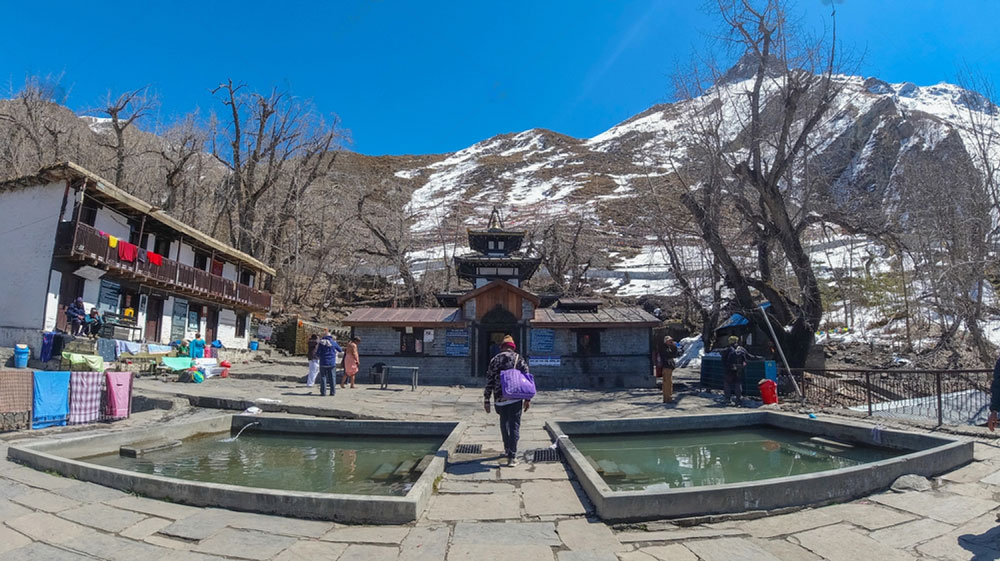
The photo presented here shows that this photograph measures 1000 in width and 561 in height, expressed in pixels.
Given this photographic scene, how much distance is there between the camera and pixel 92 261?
62.0 ft

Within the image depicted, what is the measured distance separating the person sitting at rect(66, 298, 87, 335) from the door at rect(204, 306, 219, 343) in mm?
9104

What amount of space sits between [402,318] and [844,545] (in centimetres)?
1671

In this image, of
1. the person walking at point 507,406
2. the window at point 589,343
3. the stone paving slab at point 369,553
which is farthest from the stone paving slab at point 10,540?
the window at point 589,343

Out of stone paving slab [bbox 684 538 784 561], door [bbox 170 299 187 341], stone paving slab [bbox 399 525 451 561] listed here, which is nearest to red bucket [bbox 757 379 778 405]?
stone paving slab [bbox 684 538 784 561]

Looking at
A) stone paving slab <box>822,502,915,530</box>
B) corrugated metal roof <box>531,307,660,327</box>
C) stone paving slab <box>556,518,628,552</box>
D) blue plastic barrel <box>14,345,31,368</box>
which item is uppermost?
corrugated metal roof <box>531,307,660,327</box>

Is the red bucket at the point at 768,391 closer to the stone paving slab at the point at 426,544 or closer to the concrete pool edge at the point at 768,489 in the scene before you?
the concrete pool edge at the point at 768,489

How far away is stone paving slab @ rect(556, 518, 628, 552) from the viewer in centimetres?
418

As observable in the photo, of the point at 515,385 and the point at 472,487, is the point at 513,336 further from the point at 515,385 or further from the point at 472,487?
the point at 472,487

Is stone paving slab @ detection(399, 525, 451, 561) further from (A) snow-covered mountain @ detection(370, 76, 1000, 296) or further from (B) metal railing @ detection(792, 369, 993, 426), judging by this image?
(A) snow-covered mountain @ detection(370, 76, 1000, 296)

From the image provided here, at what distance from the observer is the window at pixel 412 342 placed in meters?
Result: 19.7

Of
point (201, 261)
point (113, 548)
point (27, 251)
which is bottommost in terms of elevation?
point (113, 548)

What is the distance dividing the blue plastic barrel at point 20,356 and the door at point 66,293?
2372mm

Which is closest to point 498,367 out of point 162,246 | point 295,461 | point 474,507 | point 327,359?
point 474,507

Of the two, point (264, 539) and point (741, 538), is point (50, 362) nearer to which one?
point (264, 539)
